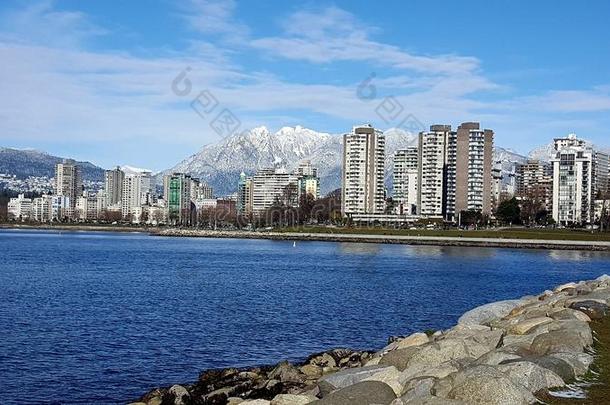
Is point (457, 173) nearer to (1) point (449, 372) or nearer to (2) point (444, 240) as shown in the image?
(2) point (444, 240)

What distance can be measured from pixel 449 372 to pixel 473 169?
17254cm

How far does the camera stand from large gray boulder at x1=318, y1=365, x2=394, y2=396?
43.0 feet

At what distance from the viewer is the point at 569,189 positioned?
611 feet

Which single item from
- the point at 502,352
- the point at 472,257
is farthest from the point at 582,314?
the point at 472,257

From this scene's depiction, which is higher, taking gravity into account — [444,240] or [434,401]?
[434,401]

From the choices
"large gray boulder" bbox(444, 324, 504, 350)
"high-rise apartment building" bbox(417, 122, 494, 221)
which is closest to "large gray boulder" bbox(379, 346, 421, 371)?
"large gray boulder" bbox(444, 324, 504, 350)

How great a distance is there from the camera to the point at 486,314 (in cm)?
2256

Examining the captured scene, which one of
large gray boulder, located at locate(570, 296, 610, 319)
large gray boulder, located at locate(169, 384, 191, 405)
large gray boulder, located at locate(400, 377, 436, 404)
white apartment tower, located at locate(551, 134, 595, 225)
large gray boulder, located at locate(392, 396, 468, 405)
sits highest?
white apartment tower, located at locate(551, 134, 595, 225)

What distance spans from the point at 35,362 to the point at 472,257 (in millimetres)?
73536

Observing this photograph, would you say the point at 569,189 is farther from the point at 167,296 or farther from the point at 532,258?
the point at 167,296

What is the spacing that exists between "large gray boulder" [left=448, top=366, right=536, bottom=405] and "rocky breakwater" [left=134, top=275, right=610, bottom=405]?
0.04 ft

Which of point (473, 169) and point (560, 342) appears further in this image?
point (473, 169)

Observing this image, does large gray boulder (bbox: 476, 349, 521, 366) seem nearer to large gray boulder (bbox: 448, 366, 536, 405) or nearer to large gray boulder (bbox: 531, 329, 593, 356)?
large gray boulder (bbox: 531, 329, 593, 356)

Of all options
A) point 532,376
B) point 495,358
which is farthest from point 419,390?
point 495,358
